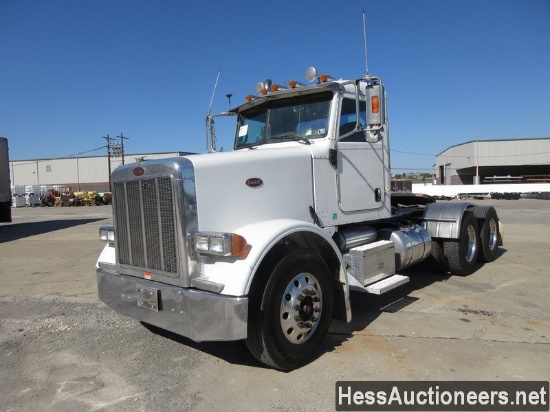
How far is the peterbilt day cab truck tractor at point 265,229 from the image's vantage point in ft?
10.1

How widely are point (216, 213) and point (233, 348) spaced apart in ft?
4.72

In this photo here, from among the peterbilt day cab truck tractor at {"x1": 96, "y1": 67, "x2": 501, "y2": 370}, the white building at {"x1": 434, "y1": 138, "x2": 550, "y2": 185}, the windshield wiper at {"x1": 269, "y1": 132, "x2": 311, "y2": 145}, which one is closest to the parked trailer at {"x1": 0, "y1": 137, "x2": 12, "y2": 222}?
the peterbilt day cab truck tractor at {"x1": 96, "y1": 67, "x2": 501, "y2": 370}

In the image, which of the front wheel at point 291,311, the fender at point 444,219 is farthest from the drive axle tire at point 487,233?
the front wheel at point 291,311

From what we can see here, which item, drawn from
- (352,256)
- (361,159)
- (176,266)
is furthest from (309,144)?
(176,266)

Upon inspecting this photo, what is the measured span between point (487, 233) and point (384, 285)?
4137 mm

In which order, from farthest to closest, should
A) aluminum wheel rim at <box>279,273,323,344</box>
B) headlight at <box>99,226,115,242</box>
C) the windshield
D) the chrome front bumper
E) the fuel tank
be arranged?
the fuel tank, the windshield, headlight at <box>99,226,115,242</box>, aluminum wheel rim at <box>279,273,323,344</box>, the chrome front bumper

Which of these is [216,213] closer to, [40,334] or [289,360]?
[289,360]

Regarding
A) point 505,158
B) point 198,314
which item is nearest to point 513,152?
point 505,158

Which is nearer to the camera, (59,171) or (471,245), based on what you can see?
(471,245)

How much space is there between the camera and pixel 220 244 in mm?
2941

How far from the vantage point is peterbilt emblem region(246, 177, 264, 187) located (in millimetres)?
3549

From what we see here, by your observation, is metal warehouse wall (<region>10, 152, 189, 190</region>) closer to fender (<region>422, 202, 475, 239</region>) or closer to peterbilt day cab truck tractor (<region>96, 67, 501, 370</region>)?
fender (<region>422, 202, 475, 239</region>)

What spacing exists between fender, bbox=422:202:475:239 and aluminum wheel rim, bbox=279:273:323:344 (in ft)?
11.3

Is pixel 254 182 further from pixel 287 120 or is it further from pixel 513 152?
pixel 513 152
